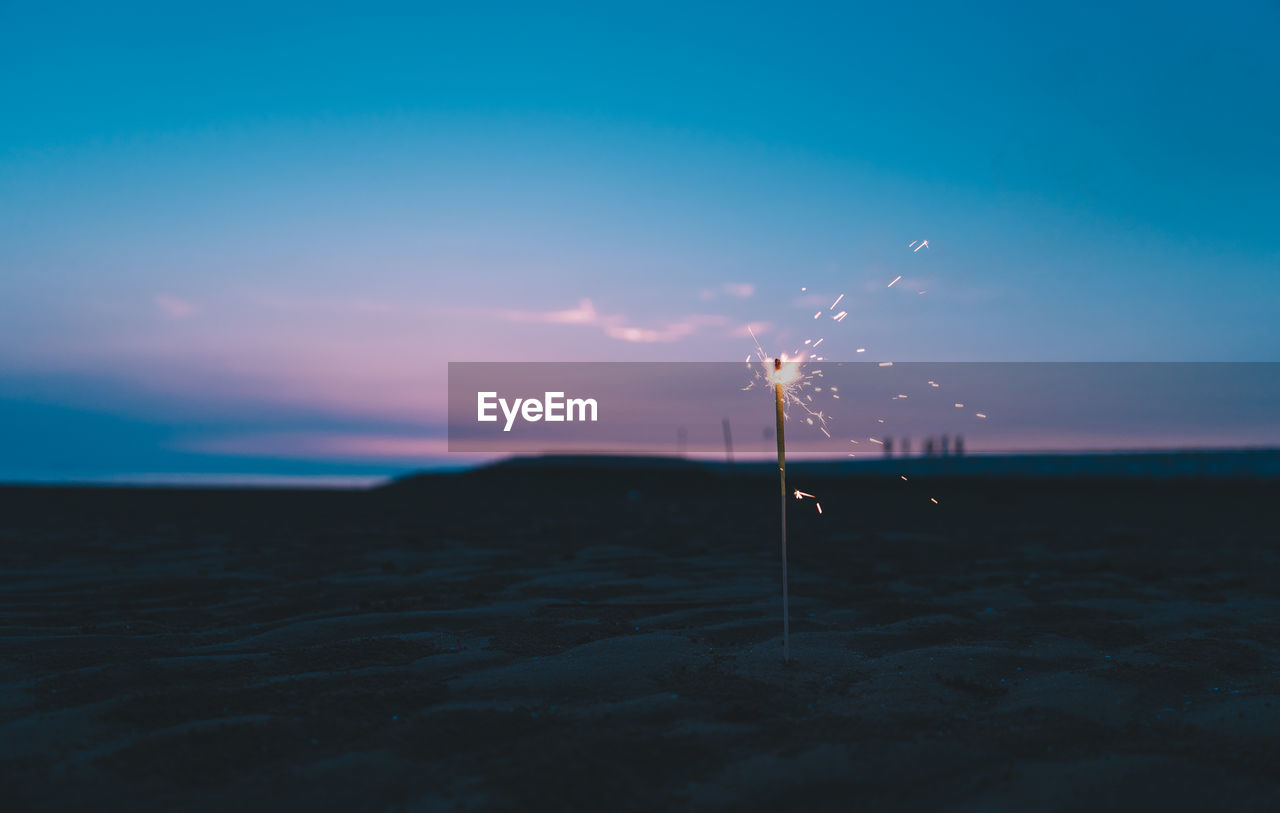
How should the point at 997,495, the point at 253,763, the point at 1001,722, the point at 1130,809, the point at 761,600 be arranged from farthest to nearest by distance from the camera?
the point at 997,495
the point at 761,600
the point at 1001,722
the point at 253,763
the point at 1130,809

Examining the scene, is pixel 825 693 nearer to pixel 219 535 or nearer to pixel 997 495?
pixel 219 535

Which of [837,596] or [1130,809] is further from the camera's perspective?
[837,596]

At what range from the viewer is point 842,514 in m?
18.2

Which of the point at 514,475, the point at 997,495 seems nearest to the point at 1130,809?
the point at 997,495

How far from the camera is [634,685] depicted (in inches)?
139

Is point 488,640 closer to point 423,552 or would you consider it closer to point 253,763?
point 253,763

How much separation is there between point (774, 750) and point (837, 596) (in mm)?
3551

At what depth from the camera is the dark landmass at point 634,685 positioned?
2.53m

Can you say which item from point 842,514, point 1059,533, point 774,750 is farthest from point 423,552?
point 842,514

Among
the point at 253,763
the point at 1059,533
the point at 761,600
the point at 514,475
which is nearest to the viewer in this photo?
the point at 253,763

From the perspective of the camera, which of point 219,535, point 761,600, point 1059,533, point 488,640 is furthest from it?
point 1059,533

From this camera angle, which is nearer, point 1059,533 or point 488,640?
point 488,640

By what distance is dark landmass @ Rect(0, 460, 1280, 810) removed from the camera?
2.53m

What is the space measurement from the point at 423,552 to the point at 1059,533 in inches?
410
